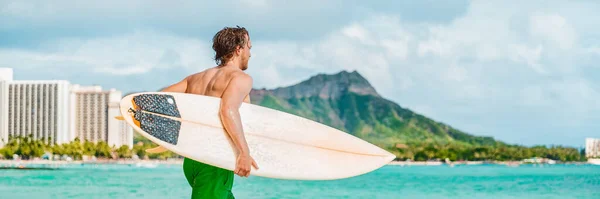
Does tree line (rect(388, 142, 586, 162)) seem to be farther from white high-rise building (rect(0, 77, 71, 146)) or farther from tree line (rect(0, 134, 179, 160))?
white high-rise building (rect(0, 77, 71, 146))

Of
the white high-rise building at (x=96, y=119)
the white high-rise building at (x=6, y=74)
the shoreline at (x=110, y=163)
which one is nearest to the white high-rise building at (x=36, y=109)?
the white high-rise building at (x=6, y=74)

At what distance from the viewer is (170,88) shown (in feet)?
12.0

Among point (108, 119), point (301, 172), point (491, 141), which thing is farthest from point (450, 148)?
point (301, 172)

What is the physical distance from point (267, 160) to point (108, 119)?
13316 cm

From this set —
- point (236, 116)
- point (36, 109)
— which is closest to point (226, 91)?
point (236, 116)

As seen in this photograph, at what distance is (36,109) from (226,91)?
130 meters

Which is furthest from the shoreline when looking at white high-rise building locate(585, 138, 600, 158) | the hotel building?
white high-rise building locate(585, 138, 600, 158)

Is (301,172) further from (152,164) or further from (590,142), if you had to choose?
(590,142)

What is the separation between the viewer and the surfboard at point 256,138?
11.4 ft

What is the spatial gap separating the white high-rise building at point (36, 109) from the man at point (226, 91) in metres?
128

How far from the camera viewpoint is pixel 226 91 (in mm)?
3391

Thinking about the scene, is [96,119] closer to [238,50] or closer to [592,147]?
[592,147]

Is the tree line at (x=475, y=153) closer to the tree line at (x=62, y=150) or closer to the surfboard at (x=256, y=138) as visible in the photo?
the tree line at (x=62, y=150)

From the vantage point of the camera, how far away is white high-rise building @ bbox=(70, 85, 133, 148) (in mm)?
131250
